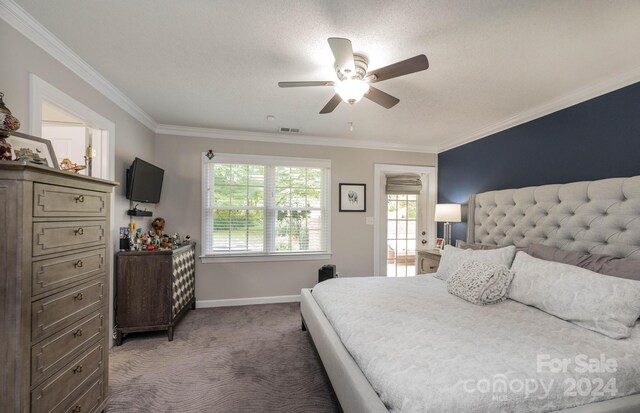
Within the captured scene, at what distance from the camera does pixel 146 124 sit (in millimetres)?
3383

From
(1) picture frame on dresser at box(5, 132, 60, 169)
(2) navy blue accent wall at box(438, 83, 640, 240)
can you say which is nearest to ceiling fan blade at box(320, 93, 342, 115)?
(1) picture frame on dresser at box(5, 132, 60, 169)

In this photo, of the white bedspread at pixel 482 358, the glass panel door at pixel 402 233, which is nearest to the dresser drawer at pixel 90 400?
the white bedspread at pixel 482 358

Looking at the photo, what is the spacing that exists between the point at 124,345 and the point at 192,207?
69.4 inches

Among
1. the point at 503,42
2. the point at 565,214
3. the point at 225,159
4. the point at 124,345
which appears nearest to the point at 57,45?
the point at 225,159

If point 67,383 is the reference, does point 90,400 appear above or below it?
below

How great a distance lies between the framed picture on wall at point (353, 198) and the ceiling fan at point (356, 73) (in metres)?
2.17

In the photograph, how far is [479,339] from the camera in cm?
144

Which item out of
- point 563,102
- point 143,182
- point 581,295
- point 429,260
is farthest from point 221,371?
point 563,102

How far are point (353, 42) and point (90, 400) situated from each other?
282 cm

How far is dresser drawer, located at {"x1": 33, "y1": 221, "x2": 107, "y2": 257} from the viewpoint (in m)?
1.26

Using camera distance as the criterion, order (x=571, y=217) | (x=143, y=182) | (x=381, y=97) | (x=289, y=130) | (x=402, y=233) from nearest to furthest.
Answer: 1. (x=381, y=97)
2. (x=571, y=217)
3. (x=143, y=182)
4. (x=289, y=130)
5. (x=402, y=233)

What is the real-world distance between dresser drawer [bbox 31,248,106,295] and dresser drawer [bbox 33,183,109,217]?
234 millimetres

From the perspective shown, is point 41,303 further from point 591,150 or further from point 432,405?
point 591,150

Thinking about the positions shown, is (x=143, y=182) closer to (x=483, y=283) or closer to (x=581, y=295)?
(x=483, y=283)
